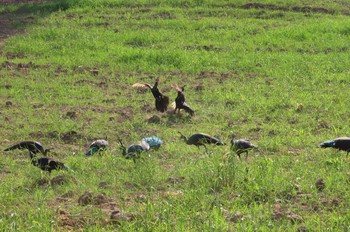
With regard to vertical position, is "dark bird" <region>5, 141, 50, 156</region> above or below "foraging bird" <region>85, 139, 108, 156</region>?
above

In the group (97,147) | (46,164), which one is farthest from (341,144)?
(46,164)

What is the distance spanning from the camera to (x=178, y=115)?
8281 mm

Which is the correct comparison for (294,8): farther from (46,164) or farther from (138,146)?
(46,164)

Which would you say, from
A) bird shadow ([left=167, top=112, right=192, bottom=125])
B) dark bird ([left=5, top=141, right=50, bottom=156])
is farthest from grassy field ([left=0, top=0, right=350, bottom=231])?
dark bird ([left=5, top=141, right=50, bottom=156])

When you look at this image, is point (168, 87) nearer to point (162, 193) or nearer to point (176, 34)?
point (176, 34)

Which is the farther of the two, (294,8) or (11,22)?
(294,8)

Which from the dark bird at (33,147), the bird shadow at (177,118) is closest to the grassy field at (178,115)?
the bird shadow at (177,118)

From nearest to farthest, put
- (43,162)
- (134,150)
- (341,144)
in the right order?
(43,162)
(341,144)
(134,150)

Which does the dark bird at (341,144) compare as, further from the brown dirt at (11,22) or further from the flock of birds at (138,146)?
the brown dirt at (11,22)

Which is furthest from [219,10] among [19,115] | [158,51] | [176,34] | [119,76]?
[19,115]

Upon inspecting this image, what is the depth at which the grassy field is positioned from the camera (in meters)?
5.06

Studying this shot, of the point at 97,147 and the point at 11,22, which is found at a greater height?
the point at 97,147

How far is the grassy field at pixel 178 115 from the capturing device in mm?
5062

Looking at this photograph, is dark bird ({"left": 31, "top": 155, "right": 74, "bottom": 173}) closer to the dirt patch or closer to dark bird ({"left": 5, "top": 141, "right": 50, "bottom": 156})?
dark bird ({"left": 5, "top": 141, "right": 50, "bottom": 156})
